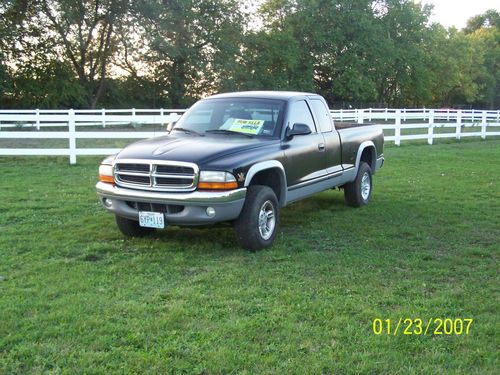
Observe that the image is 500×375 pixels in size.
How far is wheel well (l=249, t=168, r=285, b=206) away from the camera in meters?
6.37

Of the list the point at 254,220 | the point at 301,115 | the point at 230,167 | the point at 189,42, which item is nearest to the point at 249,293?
the point at 254,220

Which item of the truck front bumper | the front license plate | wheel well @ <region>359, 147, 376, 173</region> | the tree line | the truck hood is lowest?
the front license plate

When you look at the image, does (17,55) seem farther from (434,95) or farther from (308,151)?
(434,95)

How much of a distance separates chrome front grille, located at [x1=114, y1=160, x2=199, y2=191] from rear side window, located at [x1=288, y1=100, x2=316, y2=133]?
1.77 metres

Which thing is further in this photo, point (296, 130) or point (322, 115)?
point (322, 115)

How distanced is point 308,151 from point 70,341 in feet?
13.6

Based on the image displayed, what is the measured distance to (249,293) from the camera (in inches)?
183

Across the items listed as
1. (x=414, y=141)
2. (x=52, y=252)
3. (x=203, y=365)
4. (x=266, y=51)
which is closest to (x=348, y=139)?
(x=52, y=252)

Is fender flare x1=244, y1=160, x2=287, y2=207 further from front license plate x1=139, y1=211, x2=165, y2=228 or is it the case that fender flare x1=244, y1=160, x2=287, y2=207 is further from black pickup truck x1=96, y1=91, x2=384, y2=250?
front license plate x1=139, y1=211, x2=165, y2=228

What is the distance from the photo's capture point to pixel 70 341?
12.2ft

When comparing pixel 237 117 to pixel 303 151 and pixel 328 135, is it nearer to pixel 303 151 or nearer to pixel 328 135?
pixel 303 151

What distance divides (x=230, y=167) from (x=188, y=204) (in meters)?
0.56

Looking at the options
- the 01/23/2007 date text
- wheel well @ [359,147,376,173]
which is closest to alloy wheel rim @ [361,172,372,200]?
wheel well @ [359,147,376,173]

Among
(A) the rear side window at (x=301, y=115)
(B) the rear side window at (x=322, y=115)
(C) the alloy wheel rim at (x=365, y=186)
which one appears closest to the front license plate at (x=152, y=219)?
(A) the rear side window at (x=301, y=115)
